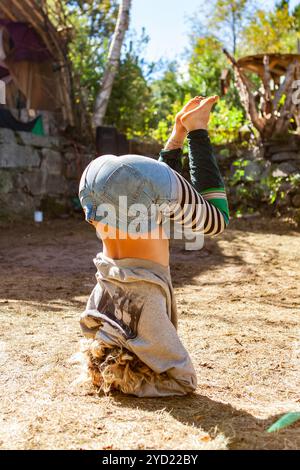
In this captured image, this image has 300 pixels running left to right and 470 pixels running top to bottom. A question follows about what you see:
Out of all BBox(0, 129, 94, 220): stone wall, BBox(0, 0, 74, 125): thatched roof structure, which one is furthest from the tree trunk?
BBox(0, 129, 94, 220): stone wall

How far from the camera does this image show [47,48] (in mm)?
8859

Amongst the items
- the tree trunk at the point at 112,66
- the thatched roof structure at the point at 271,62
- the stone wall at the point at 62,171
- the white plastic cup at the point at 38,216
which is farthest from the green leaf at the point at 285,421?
the tree trunk at the point at 112,66

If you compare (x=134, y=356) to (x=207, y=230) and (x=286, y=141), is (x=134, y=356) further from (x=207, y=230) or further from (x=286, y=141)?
(x=286, y=141)

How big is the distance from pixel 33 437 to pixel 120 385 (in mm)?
474

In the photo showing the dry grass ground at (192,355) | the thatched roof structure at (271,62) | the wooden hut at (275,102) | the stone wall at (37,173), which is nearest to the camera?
the dry grass ground at (192,355)

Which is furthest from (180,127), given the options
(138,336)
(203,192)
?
(138,336)

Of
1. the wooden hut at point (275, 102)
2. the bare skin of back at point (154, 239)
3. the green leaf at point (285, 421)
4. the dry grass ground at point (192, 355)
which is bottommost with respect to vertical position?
the dry grass ground at point (192, 355)

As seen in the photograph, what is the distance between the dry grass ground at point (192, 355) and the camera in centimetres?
175

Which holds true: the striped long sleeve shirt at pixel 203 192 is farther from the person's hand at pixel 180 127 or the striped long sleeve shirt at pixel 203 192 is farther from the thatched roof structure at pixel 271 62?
the thatched roof structure at pixel 271 62

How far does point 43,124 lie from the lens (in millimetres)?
8773

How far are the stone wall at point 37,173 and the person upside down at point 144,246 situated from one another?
609 cm

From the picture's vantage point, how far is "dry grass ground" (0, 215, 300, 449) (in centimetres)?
175

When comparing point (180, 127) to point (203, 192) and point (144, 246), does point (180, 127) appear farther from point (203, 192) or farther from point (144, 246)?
point (144, 246)

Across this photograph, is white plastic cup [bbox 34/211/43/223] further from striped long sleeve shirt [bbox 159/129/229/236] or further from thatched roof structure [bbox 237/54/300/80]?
striped long sleeve shirt [bbox 159/129/229/236]
